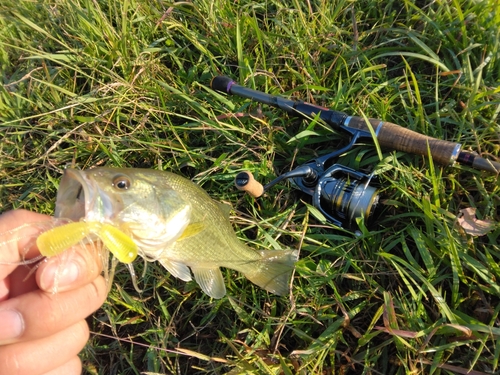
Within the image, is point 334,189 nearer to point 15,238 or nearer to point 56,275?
point 56,275

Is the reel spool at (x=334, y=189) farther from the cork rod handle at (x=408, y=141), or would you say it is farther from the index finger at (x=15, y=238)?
the index finger at (x=15, y=238)

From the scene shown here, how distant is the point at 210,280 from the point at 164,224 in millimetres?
549

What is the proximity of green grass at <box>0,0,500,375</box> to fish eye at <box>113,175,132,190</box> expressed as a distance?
3.47 ft

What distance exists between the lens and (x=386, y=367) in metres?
2.56

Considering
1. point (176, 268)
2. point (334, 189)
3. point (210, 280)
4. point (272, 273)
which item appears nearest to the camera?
point (176, 268)

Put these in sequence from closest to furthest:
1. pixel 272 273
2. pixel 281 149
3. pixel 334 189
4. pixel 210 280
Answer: pixel 210 280
pixel 272 273
pixel 334 189
pixel 281 149

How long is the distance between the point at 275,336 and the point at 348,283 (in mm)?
563

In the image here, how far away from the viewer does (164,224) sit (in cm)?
207

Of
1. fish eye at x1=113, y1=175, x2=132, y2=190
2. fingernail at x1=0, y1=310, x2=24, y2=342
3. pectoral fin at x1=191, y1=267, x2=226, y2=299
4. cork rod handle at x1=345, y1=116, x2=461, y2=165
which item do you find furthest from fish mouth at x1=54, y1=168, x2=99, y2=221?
cork rod handle at x1=345, y1=116, x2=461, y2=165

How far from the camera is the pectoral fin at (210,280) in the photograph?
244 centimetres

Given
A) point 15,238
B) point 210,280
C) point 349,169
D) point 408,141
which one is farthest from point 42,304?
point 408,141

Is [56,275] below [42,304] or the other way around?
the other way around

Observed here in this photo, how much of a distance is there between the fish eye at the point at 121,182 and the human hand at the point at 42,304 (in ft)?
1.07

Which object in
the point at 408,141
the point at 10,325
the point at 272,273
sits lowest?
the point at 272,273
